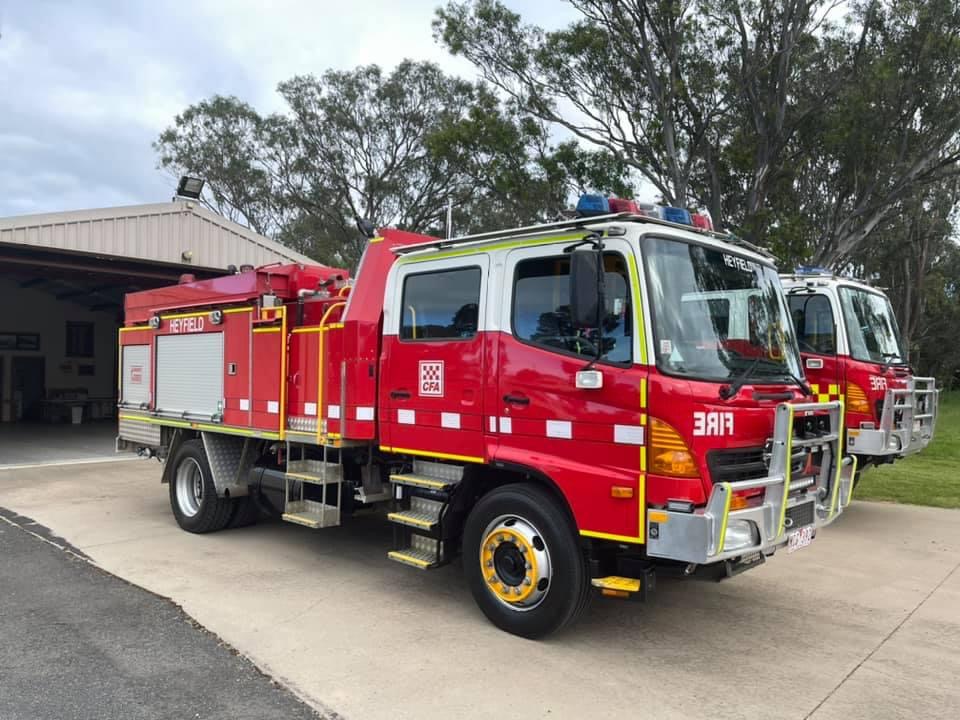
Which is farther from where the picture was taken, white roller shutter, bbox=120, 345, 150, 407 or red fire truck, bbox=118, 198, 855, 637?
white roller shutter, bbox=120, 345, 150, 407

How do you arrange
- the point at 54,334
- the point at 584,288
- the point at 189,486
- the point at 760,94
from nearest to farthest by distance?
the point at 584,288 < the point at 189,486 < the point at 760,94 < the point at 54,334

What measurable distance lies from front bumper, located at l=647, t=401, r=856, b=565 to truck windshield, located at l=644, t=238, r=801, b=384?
42cm

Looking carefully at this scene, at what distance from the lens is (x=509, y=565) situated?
4809mm

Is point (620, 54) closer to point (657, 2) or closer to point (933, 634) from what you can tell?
point (657, 2)

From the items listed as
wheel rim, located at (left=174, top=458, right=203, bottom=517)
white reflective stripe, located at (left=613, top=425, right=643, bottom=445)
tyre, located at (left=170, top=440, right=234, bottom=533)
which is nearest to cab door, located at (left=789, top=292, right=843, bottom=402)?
white reflective stripe, located at (left=613, top=425, right=643, bottom=445)

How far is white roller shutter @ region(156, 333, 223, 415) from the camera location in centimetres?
736

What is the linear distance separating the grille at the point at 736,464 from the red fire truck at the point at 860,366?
4.16 m

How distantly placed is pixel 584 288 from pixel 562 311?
1.72 feet

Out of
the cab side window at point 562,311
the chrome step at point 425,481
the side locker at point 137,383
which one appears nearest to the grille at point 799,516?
the cab side window at point 562,311

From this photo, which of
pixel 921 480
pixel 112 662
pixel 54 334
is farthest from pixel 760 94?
pixel 54 334

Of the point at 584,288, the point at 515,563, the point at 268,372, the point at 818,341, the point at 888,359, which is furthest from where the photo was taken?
the point at 888,359

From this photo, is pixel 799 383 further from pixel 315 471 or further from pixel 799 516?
pixel 315 471

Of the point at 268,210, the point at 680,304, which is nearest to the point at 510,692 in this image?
the point at 680,304

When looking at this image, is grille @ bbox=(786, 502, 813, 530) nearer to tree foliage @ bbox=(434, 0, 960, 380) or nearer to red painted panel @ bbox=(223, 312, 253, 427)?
red painted panel @ bbox=(223, 312, 253, 427)
